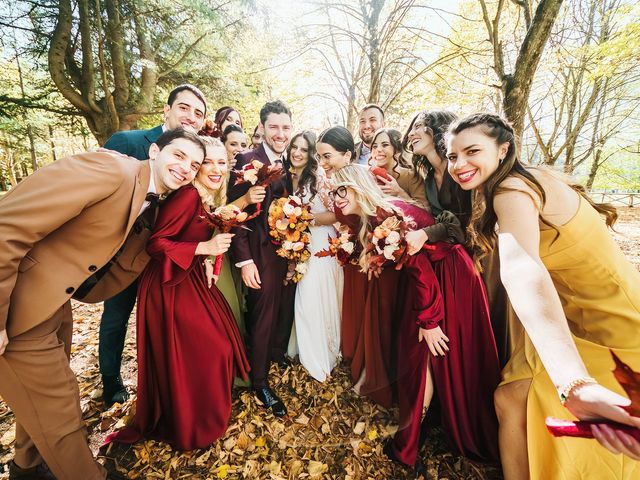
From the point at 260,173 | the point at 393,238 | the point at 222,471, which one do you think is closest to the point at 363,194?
the point at 393,238

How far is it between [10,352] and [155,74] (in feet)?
27.7

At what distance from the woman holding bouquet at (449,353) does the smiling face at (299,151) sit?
1436 mm

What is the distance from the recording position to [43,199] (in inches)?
63.5

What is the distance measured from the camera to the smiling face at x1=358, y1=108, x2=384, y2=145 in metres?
4.73

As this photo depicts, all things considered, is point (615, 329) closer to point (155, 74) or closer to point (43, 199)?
point (43, 199)

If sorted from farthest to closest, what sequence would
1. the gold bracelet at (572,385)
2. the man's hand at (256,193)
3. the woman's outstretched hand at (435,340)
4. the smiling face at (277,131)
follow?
1. the smiling face at (277,131)
2. the man's hand at (256,193)
3. the woman's outstretched hand at (435,340)
4. the gold bracelet at (572,385)

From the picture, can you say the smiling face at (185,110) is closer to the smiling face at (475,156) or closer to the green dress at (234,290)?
the green dress at (234,290)

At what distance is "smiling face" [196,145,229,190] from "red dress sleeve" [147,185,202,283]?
0.84ft

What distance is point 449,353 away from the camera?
2.27m

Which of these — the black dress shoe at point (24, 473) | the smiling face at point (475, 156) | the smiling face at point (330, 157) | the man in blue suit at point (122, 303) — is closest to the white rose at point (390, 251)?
the smiling face at point (475, 156)

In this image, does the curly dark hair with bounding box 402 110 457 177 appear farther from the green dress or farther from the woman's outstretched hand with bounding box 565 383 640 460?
the green dress

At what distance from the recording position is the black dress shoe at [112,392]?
3002 millimetres

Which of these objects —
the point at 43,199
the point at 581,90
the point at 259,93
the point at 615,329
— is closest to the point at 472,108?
the point at 581,90

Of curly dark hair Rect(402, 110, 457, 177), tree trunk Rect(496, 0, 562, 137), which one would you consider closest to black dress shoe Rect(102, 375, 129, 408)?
curly dark hair Rect(402, 110, 457, 177)
